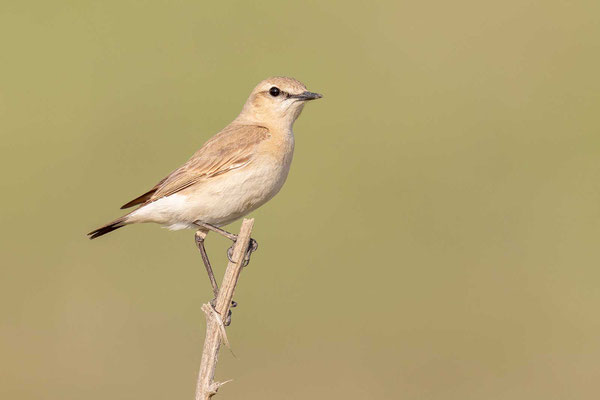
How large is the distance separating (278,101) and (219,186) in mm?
861

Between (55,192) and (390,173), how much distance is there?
4280 mm

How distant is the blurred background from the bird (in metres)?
2.24

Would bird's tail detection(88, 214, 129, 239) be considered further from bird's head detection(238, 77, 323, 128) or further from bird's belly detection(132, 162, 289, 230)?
bird's head detection(238, 77, 323, 128)

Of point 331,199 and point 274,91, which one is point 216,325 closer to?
point 274,91

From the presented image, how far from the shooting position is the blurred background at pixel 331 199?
402 inches

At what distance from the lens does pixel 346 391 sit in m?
9.73

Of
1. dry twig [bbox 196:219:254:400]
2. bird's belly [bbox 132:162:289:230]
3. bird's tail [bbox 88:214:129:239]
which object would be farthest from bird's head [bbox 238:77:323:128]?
dry twig [bbox 196:219:254:400]

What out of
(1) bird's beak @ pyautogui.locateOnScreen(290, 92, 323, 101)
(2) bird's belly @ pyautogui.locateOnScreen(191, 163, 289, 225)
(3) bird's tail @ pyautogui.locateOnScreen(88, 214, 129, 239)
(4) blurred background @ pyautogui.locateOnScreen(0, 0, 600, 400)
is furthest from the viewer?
(4) blurred background @ pyautogui.locateOnScreen(0, 0, 600, 400)

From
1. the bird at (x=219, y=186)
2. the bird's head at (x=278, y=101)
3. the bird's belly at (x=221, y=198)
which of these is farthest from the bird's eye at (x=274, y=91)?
the bird's belly at (x=221, y=198)

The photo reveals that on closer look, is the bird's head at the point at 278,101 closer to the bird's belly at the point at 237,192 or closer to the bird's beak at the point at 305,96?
the bird's beak at the point at 305,96

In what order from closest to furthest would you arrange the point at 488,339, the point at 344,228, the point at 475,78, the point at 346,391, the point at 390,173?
the point at 346,391 < the point at 488,339 < the point at 344,228 < the point at 390,173 < the point at 475,78

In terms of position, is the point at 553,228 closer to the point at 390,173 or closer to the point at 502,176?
the point at 502,176

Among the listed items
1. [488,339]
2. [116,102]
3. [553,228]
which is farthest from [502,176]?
[116,102]

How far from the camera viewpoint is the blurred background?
402 inches
